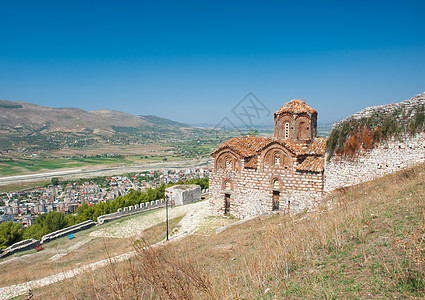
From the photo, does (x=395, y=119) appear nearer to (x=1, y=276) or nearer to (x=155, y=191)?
(x=1, y=276)

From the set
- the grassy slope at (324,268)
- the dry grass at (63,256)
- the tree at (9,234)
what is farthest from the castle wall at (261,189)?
the tree at (9,234)

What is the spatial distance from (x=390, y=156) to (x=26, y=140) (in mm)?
136618

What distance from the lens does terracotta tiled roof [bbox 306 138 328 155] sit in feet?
49.8

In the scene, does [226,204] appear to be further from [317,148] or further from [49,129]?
[49,129]

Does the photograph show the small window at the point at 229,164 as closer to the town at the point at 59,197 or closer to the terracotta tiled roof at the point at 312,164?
the terracotta tiled roof at the point at 312,164

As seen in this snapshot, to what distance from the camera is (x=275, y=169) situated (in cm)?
1576

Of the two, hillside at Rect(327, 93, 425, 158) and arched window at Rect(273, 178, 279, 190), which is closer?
hillside at Rect(327, 93, 425, 158)

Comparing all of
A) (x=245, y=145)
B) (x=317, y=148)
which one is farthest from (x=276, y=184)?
(x=245, y=145)

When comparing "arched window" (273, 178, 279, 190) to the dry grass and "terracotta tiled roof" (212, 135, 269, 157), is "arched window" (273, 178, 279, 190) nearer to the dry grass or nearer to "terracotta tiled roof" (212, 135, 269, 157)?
"terracotta tiled roof" (212, 135, 269, 157)

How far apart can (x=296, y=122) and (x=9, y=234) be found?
21774 mm

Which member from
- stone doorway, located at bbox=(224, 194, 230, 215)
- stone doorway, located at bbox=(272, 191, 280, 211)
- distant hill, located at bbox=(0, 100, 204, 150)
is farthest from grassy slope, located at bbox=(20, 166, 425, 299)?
distant hill, located at bbox=(0, 100, 204, 150)

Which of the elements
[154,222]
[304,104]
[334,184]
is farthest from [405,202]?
[154,222]

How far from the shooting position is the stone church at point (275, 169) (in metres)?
14.9

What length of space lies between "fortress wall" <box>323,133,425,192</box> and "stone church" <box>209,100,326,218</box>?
0.90 meters
